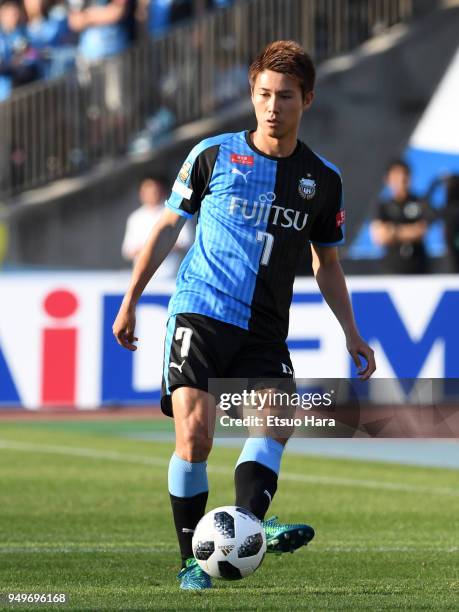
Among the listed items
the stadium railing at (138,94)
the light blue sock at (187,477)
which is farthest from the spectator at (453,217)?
the light blue sock at (187,477)

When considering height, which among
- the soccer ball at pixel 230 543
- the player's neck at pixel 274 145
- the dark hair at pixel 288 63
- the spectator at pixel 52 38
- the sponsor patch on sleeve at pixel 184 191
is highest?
the dark hair at pixel 288 63

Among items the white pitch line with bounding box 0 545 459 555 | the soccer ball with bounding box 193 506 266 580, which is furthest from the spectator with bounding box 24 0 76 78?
the soccer ball with bounding box 193 506 266 580

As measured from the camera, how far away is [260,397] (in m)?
5.95

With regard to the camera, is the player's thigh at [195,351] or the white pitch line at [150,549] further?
the white pitch line at [150,549]

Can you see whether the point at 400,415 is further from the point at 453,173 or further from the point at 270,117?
the point at 453,173

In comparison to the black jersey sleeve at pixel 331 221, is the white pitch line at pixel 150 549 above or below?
below

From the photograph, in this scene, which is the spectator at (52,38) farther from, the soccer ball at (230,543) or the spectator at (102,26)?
the soccer ball at (230,543)

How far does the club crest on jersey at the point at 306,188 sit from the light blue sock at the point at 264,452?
1.02 meters

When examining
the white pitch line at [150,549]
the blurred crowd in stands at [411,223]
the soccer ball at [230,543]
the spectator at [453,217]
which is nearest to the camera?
the soccer ball at [230,543]

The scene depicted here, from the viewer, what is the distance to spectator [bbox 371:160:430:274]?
16844mm

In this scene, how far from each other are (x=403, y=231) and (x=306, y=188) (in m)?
11.0

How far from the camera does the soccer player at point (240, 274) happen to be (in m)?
5.97

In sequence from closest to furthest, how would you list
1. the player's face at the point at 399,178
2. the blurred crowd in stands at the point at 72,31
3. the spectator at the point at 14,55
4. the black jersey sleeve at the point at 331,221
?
the black jersey sleeve at the point at 331,221 < the player's face at the point at 399,178 < the blurred crowd in stands at the point at 72,31 < the spectator at the point at 14,55

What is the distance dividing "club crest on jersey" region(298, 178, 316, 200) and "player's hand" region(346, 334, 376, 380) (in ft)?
2.06
